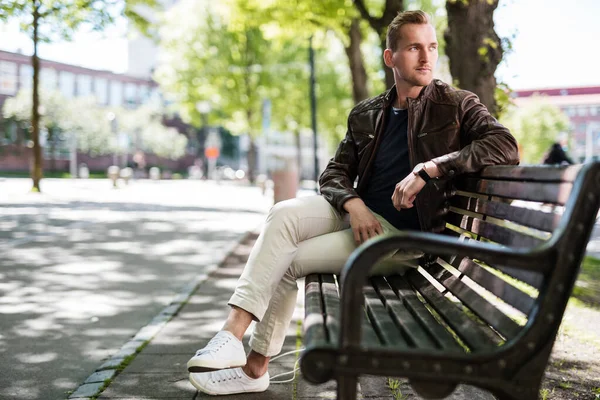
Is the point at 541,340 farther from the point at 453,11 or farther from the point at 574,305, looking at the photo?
the point at 453,11

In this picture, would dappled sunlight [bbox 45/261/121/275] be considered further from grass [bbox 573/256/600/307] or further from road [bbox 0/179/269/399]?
grass [bbox 573/256/600/307]

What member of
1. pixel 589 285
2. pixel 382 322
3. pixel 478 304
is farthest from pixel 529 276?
pixel 589 285

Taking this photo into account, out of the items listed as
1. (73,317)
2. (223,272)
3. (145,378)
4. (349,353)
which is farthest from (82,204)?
(349,353)

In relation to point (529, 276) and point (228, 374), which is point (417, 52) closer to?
point (529, 276)

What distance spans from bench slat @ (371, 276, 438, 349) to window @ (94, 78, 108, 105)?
250 feet

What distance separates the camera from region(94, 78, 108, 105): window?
75688 mm

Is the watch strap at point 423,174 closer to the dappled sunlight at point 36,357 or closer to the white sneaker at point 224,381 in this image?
the white sneaker at point 224,381

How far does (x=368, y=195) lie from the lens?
355 cm

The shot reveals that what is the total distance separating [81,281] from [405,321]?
214 inches

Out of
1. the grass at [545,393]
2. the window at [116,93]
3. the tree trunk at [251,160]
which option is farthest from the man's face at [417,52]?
the window at [116,93]

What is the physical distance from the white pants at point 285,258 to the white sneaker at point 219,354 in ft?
0.50

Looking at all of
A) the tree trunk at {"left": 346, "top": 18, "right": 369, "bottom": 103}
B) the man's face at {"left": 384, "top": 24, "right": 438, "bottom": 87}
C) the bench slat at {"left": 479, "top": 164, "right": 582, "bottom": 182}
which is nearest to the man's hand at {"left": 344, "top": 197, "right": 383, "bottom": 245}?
the bench slat at {"left": 479, "top": 164, "right": 582, "bottom": 182}

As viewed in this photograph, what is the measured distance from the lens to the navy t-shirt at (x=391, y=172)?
11.1 ft

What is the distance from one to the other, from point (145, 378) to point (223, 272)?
4283 millimetres
